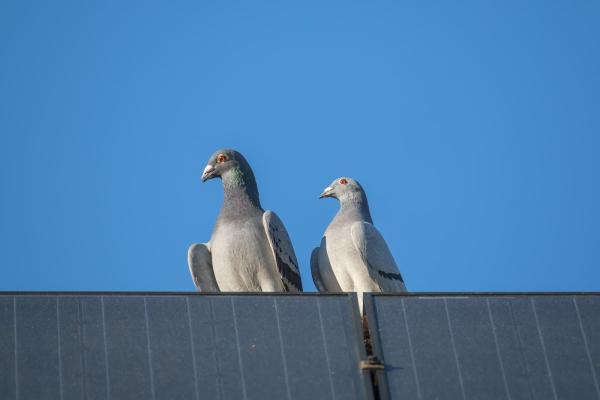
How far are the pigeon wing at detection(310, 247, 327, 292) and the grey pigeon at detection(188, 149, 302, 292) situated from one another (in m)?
0.64

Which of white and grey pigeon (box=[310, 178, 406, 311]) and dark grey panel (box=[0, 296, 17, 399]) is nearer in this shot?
dark grey panel (box=[0, 296, 17, 399])

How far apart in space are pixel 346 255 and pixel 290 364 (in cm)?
559

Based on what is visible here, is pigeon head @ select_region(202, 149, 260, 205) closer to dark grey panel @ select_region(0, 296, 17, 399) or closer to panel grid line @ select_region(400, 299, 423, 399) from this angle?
panel grid line @ select_region(400, 299, 423, 399)

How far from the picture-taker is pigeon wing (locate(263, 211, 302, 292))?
78.6 ft

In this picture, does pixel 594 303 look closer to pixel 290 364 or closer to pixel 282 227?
pixel 290 364

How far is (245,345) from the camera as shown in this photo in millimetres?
19031

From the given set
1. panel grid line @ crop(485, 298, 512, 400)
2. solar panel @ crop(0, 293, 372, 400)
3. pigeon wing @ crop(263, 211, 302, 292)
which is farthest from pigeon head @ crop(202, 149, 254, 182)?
panel grid line @ crop(485, 298, 512, 400)

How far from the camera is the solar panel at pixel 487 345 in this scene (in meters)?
18.8

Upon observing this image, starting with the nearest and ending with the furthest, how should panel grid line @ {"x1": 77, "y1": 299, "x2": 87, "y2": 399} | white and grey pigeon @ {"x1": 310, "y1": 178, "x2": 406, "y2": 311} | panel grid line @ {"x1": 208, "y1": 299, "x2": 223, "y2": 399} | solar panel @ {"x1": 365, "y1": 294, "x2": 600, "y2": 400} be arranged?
panel grid line @ {"x1": 77, "y1": 299, "x2": 87, "y2": 399} < panel grid line @ {"x1": 208, "y1": 299, "x2": 223, "y2": 399} < solar panel @ {"x1": 365, "y1": 294, "x2": 600, "y2": 400} < white and grey pigeon @ {"x1": 310, "y1": 178, "x2": 406, "y2": 311}

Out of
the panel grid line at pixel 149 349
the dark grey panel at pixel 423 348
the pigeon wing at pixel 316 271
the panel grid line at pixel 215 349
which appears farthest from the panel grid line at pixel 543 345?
the pigeon wing at pixel 316 271

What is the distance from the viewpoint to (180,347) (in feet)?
62.0

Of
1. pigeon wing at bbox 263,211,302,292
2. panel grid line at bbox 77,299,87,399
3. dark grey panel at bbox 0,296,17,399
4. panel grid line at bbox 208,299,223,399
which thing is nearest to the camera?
dark grey panel at bbox 0,296,17,399

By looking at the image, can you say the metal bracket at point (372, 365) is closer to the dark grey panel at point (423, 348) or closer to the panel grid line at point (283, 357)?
the dark grey panel at point (423, 348)

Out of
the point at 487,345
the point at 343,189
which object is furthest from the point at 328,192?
the point at 487,345
